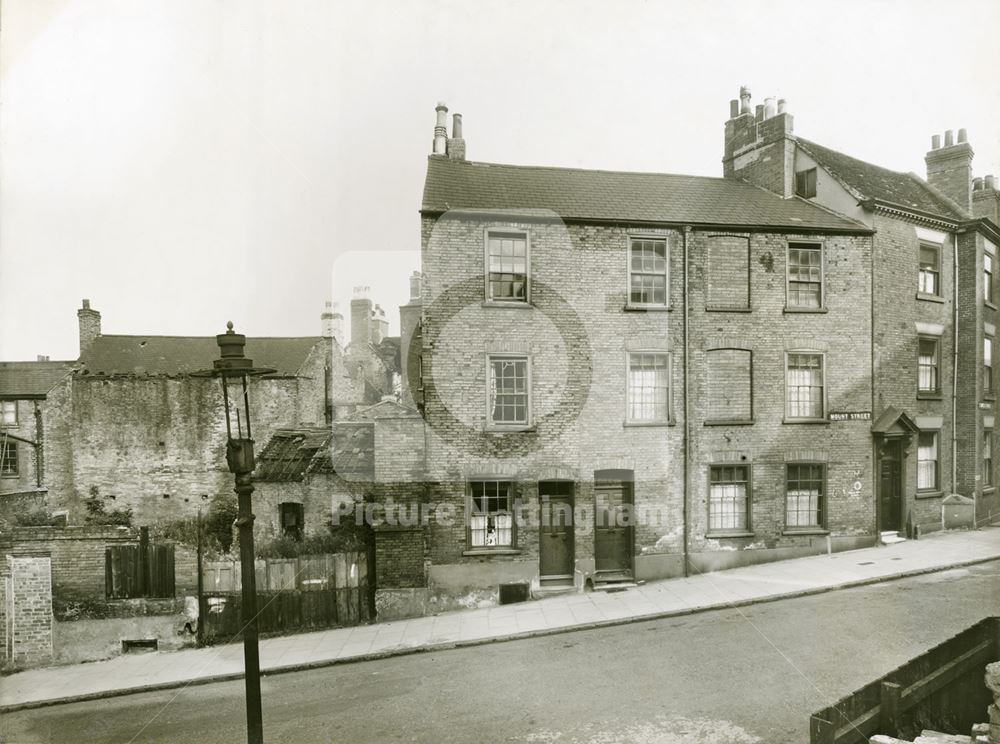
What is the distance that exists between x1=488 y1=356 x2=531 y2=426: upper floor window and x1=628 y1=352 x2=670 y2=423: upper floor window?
2.72 metres

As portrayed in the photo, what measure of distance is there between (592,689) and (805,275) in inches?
475

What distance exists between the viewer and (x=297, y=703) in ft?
28.3

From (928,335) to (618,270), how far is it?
32.6 ft

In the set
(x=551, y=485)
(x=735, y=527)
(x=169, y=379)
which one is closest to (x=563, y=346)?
(x=551, y=485)

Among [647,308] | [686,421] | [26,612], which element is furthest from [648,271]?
[26,612]

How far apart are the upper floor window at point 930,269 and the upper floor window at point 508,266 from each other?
39.4 feet

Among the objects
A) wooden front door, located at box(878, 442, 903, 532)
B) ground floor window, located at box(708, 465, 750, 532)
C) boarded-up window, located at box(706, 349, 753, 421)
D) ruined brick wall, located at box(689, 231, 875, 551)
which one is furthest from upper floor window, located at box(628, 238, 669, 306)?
wooden front door, located at box(878, 442, 903, 532)

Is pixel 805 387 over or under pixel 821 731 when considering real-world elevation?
over

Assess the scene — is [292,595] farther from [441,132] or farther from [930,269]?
[930,269]

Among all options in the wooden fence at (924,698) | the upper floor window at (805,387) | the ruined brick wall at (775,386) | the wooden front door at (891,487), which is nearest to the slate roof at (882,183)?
the ruined brick wall at (775,386)

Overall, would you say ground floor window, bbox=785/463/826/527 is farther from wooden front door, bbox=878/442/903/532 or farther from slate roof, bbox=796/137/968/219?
slate roof, bbox=796/137/968/219

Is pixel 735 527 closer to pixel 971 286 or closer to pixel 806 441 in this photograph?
pixel 806 441

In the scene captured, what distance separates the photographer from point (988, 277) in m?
18.0

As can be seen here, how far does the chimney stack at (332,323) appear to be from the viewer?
2914cm
